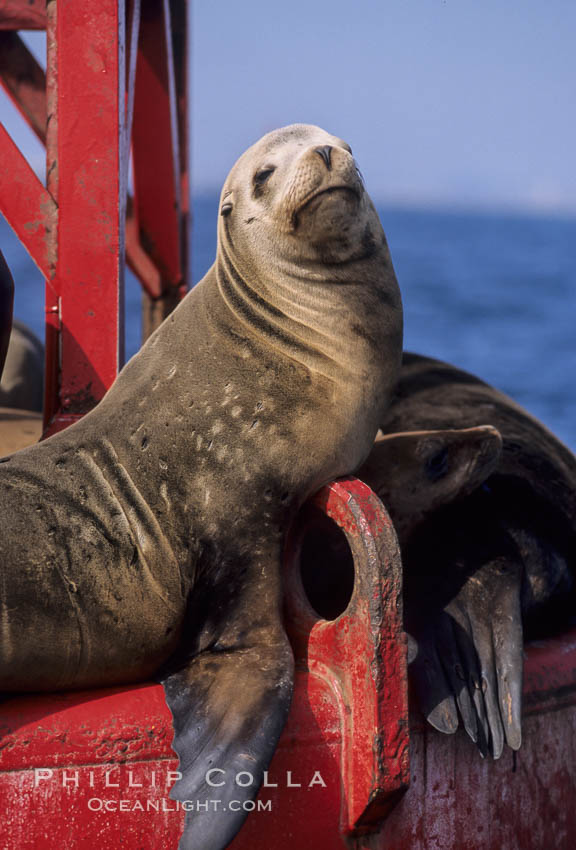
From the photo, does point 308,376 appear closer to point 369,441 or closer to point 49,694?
point 369,441

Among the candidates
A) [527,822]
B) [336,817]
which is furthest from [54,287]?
[527,822]

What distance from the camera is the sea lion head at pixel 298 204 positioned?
241 centimetres

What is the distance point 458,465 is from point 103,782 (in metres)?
1.26

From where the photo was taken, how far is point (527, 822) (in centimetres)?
244

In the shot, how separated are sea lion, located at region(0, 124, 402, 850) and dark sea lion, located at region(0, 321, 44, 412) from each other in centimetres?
242

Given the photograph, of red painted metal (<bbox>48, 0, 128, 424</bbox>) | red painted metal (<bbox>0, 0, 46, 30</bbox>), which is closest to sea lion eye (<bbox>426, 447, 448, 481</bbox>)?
red painted metal (<bbox>48, 0, 128, 424</bbox>)

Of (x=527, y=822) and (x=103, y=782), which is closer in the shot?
(x=103, y=782)

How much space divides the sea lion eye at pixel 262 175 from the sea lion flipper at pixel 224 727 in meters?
1.05

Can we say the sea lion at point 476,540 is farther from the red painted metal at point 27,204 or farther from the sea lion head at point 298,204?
the red painted metal at point 27,204

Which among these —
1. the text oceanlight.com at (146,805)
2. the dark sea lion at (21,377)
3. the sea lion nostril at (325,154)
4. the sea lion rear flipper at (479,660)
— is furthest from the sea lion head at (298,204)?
the dark sea lion at (21,377)

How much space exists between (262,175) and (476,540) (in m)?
1.08

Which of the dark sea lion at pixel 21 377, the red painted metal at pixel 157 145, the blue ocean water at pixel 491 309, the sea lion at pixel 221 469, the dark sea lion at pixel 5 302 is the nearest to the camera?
the sea lion at pixel 221 469

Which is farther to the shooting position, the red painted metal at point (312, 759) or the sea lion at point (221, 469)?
the sea lion at point (221, 469)

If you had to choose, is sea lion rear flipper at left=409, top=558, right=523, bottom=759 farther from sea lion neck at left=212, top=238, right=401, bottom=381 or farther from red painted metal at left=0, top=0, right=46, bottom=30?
red painted metal at left=0, top=0, right=46, bottom=30
